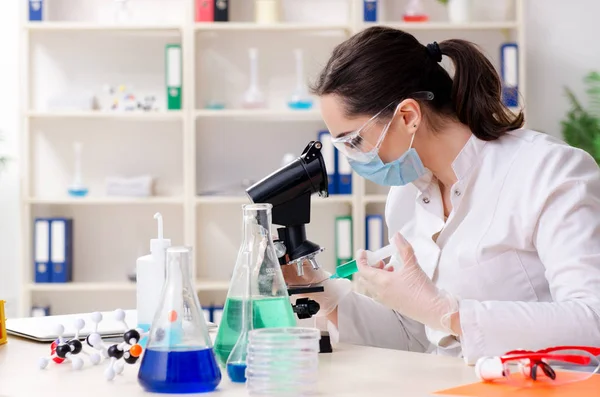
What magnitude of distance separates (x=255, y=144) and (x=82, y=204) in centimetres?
90

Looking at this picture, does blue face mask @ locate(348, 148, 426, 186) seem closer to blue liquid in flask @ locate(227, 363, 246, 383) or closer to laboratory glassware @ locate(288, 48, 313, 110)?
blue liquid in flask @ locate(227, 363, 246, 383)

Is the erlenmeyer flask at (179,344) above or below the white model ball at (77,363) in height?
above

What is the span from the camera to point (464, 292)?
1.71 meters

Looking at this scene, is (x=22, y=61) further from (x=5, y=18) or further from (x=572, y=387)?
(x=572, y=387)

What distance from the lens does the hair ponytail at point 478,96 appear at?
69.8 inches

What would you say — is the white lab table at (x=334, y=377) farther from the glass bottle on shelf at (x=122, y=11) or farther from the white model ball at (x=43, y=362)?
the glass bottle on shelf at (x=122, y=11)

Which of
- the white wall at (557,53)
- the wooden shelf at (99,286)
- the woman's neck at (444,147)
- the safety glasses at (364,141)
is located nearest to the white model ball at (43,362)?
the safety glasses at (364,141)

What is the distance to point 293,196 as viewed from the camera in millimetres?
1478

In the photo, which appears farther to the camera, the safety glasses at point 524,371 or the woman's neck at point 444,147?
the woman's neck at point 444,147

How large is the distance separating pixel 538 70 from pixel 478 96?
2.53 m

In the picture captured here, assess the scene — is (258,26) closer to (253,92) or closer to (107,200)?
(253,92)

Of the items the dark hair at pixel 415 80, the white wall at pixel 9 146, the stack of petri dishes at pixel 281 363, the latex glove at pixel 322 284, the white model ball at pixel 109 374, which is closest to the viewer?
the stack of petri dishes at pixel 281 363

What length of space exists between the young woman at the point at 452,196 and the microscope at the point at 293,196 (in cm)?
12

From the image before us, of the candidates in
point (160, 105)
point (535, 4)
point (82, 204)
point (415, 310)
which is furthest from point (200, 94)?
point (415, 310)
